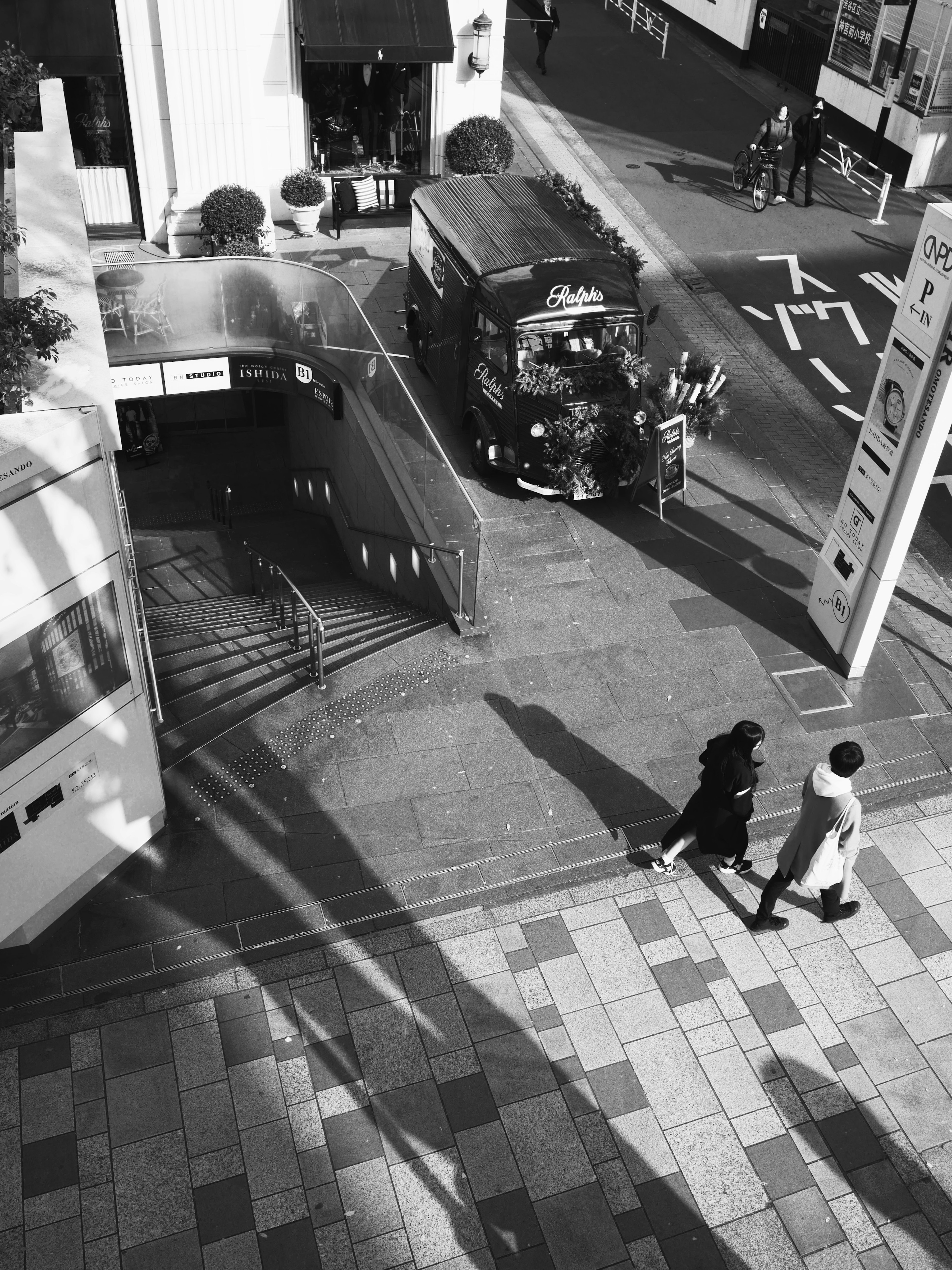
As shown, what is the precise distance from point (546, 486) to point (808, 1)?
17930 millimetres

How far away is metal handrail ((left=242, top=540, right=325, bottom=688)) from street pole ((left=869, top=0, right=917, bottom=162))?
48.0 feet

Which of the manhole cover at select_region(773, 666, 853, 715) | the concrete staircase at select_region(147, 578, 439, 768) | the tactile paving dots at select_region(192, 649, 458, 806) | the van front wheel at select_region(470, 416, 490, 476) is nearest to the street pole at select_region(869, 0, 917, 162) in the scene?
the van front wheel at select_region(470, 416, 490, 476)

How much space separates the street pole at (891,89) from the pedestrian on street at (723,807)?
58.3 feet

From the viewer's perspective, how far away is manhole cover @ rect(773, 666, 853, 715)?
32.9ft

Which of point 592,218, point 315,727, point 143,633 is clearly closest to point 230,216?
point 592,218

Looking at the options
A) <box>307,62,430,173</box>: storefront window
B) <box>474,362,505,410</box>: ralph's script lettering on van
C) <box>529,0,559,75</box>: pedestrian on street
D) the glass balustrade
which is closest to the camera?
<box>474,362,505,410</box>: ralph's script lettering on van

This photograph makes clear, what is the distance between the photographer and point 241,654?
34.6 ft

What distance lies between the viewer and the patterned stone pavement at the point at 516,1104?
6301mm

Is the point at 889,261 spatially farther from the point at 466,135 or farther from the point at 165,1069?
the point at 165,1069

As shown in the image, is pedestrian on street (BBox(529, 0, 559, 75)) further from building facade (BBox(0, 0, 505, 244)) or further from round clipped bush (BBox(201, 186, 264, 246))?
round clipped bush (BBox(201, 186, 264, 246))

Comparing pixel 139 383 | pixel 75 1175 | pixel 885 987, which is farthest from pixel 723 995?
pixel 139 383

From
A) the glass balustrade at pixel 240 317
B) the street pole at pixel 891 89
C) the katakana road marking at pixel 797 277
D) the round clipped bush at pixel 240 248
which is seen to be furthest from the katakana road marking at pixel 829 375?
the street pole at pixel 891 89

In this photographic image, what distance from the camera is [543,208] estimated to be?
13.6 metres

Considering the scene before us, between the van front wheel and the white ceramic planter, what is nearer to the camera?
the van front wheel
